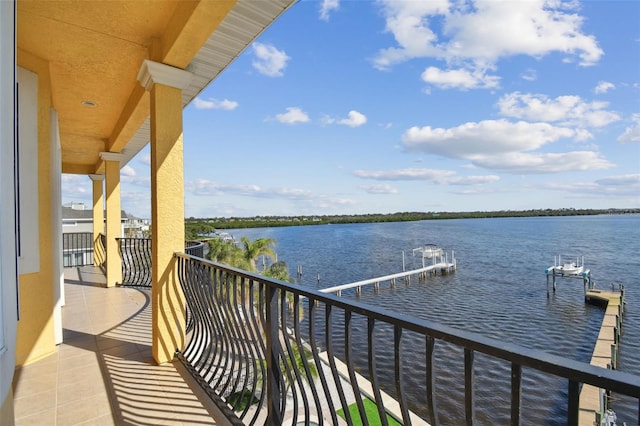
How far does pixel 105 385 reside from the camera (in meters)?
2.46

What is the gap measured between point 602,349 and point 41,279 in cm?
2034

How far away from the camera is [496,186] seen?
50562mm

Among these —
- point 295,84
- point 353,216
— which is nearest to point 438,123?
point 295,84

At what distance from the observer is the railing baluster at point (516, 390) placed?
0.70 metres

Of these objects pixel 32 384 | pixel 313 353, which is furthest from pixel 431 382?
pixel 32 384

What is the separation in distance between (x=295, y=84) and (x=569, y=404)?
41.3 ft

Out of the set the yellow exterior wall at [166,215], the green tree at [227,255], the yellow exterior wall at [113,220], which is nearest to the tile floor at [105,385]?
the yellow exterior wall at [166,215]

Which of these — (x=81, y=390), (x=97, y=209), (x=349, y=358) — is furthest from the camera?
(x=97, y=209)

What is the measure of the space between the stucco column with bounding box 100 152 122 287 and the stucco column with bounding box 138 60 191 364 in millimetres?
3926

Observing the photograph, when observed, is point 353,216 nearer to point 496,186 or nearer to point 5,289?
point 496,186

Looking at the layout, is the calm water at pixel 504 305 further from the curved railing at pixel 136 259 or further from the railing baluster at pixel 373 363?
the curved railing at pixel 136 259

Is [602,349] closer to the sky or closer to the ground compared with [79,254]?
closer to the ground

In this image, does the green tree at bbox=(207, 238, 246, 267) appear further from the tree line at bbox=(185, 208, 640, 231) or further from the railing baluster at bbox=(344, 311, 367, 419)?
the tree line at bbox=(185, 208, 640, 231)

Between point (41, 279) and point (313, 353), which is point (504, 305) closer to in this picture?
point (313, 353)
